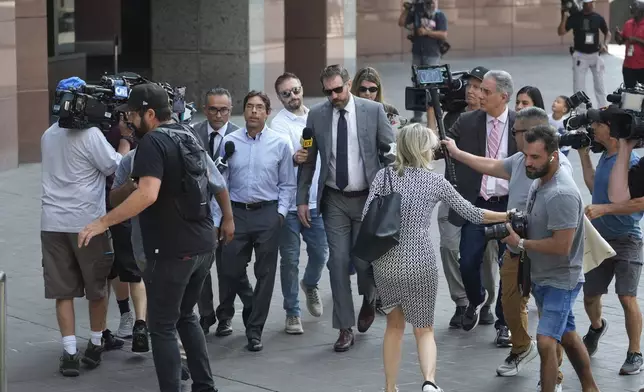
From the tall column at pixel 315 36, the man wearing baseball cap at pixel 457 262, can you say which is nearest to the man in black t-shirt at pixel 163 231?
the man wearing baseball cap at pixel 457 262

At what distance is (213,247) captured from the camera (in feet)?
26.4

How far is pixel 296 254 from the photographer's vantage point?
1011 cm

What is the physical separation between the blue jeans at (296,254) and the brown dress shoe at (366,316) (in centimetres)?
51

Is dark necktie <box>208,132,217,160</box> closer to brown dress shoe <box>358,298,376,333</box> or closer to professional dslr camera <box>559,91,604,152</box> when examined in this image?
brown dress shoe <box>358,298,376,333</box>

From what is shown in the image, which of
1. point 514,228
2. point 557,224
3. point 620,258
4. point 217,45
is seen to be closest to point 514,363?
point 620,258

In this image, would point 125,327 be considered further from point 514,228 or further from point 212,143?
point 514,228

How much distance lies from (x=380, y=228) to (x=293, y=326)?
2122 mm

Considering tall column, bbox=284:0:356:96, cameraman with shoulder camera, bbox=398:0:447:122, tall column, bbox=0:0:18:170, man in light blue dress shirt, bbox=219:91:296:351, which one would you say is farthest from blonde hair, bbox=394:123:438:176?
tall column, bbox=284:0:356:96

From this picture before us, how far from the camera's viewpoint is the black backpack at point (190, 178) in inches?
307

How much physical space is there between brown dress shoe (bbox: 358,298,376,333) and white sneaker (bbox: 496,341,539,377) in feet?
4.06

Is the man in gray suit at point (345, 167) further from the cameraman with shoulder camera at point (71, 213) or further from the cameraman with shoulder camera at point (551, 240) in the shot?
the cameraman with shoulder camera at point (551, 240)

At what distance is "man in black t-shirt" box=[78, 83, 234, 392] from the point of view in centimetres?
771

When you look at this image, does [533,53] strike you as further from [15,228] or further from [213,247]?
[213,247]

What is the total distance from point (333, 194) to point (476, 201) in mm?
1081
